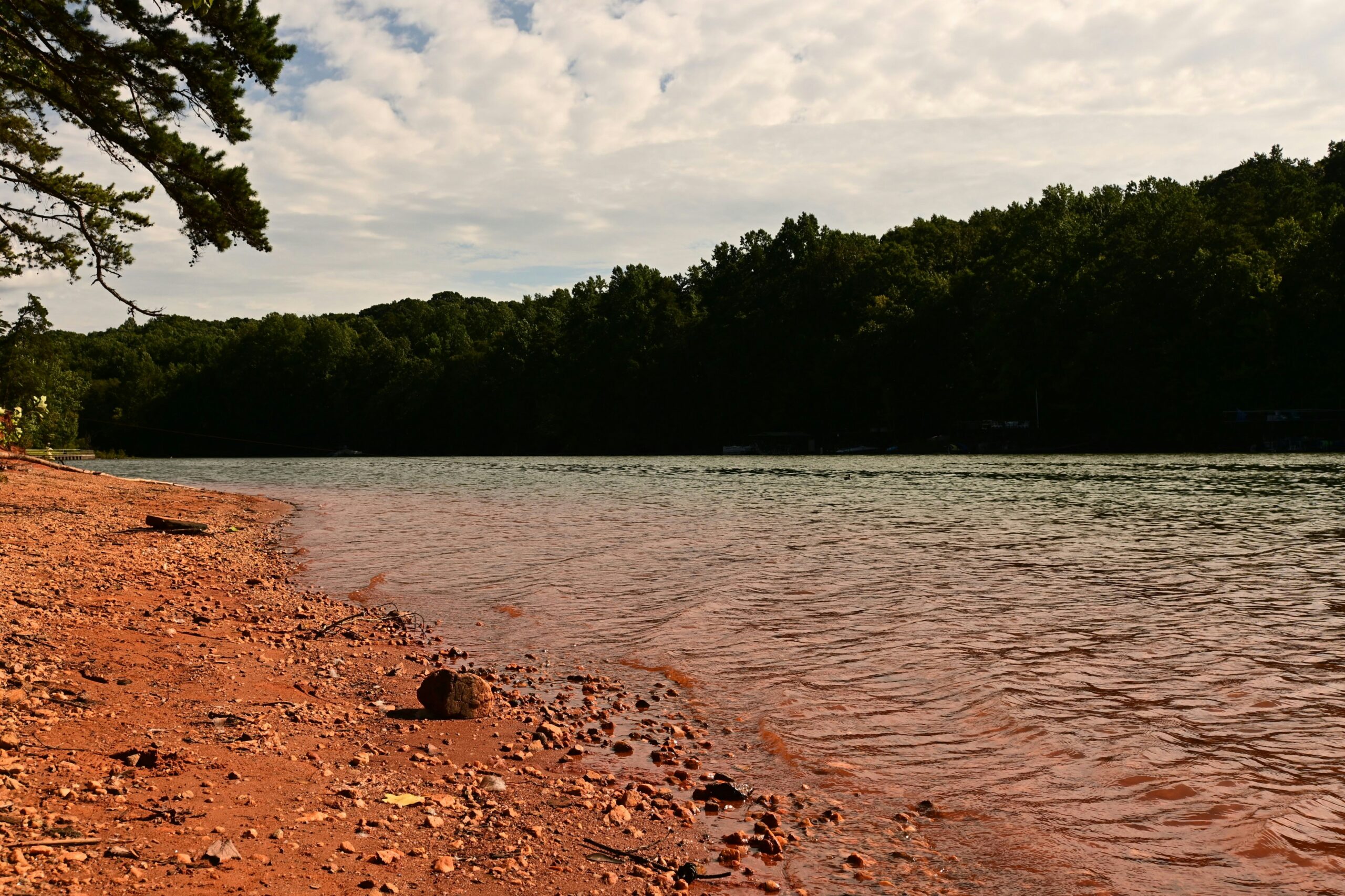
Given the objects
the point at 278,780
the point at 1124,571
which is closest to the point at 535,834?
the point at 278,780

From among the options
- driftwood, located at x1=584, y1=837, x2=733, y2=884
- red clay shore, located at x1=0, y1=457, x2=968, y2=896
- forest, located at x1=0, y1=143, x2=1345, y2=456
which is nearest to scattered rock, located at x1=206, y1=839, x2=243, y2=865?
red clay shore, located at x1=0, y1=457, x2=968, y2=896

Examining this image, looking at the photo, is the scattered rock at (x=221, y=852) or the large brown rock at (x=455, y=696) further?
the large brown rock at (x=455, y=696)

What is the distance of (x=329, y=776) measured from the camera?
217 inches

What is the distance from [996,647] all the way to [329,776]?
6.82 meters

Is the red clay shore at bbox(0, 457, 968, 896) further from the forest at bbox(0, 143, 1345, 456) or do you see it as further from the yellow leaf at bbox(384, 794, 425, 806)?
the forest at bbox(0, 143, 1345, 456)

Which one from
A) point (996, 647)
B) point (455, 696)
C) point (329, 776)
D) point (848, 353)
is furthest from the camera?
point (848, 353)

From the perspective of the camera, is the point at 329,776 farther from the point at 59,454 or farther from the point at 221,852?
the point at 59,454

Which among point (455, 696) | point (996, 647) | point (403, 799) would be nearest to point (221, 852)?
point (403, 799)

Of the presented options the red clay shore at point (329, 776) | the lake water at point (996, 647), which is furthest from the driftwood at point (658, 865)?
the lake water at point (996, 647)

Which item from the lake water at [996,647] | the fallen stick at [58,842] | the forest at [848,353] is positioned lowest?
the lake water at [996,647]

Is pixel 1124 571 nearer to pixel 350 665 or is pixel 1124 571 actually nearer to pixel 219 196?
pixel 350 665

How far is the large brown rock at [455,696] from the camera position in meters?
7.03

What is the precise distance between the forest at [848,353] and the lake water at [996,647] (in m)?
24.3

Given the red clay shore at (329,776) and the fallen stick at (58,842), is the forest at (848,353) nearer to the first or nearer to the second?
the red clay shore at (329,776)
